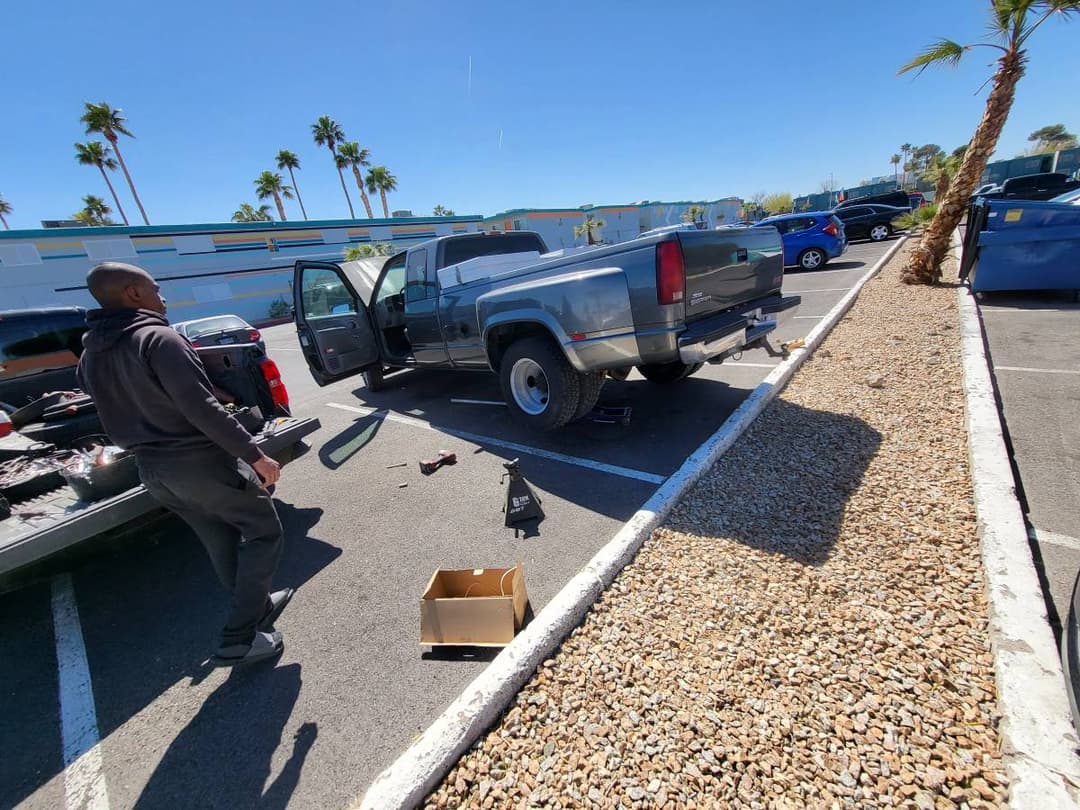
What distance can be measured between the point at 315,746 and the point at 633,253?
133 inches

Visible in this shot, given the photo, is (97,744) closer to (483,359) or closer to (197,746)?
(197,746)

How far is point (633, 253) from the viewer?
334 centimetres

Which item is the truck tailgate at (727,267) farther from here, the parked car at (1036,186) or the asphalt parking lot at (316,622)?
the parked car at (1036,186)

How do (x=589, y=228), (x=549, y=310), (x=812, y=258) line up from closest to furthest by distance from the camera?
(x=549, y=310) → (x=812, y=258) → (x=589, y=228)

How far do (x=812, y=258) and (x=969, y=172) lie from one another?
214 inches

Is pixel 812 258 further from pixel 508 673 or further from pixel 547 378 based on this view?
pixel 508 673

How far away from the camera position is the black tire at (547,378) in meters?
4.12

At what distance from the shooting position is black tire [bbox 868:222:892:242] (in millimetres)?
18625

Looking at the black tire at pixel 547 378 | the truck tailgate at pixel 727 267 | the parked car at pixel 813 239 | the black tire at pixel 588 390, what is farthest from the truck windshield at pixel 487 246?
the parked car at pixel 813 239

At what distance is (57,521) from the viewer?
2.55 m

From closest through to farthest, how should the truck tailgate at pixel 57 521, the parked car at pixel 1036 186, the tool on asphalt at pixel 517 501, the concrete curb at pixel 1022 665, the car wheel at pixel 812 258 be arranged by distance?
the concrete curb at pixel 1022 665
the truck tailgate at pixel 57 521
the tool on asphalt at pixel 517 501
the car wheel at pixel 812 258
the parked car at pixel 1036 186

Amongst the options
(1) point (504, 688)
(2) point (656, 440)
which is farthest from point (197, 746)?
(2) point (656, 440)

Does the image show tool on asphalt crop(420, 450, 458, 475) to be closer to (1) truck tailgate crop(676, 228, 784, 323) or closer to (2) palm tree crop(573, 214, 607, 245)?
(1) truck tailgate crop(676, 228, 784, 323)

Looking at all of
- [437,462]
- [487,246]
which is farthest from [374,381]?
[437,462]
